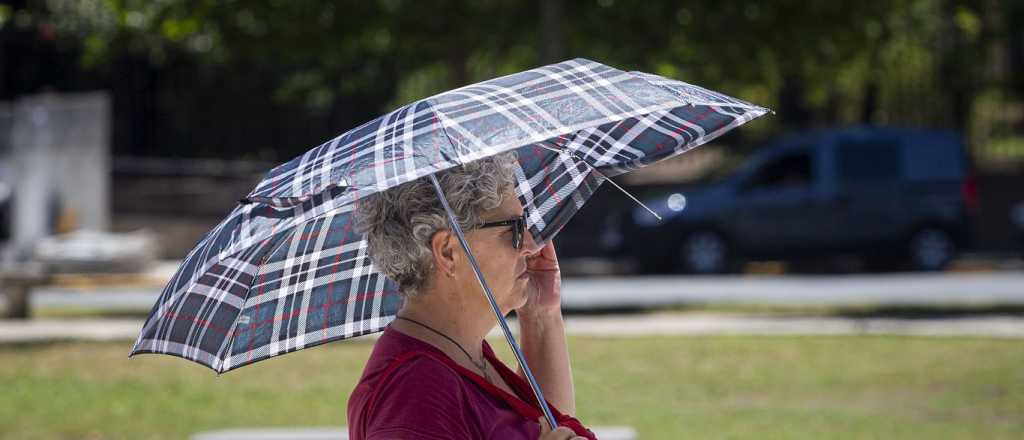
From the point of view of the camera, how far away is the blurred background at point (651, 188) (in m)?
9.55

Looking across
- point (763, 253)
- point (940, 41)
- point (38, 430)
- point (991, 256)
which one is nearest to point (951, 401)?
point (38, 430)

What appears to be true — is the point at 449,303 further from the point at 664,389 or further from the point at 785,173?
the point at 785,173

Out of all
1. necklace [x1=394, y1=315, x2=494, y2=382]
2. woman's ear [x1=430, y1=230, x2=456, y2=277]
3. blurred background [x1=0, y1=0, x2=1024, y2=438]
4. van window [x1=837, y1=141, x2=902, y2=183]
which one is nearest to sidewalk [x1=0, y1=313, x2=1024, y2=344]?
blurred background [x1=0, y1=0, x2=1024, y2=438]

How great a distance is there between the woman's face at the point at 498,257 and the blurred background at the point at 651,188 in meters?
5.53

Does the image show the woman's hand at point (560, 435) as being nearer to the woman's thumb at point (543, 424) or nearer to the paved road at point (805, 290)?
the woman's thumb at point (543, 424)

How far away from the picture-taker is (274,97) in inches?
1083

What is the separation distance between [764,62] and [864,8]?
1.79 m

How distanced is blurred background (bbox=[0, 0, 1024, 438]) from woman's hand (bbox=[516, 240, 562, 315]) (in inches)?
203

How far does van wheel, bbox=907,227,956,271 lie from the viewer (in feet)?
68.1

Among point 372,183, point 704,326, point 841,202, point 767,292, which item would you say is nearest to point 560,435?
point 372,183

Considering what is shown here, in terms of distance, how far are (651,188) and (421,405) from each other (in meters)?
23.0

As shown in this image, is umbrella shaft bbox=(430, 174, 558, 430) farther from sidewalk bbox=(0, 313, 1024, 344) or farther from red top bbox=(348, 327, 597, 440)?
sidewalk bbox=(0, 313, 1024, 344)

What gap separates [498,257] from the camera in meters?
2.68

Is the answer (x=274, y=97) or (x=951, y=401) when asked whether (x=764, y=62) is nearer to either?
(x=951, y=401)
